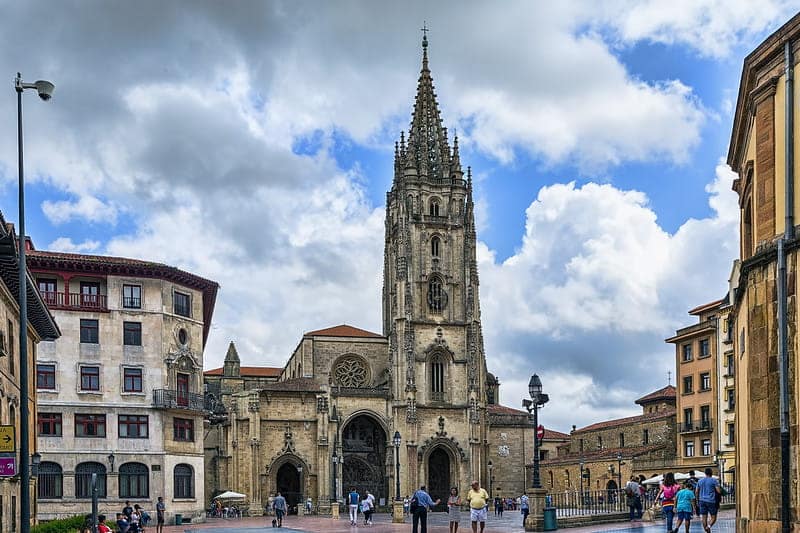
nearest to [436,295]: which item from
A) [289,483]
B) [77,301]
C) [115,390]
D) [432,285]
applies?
[432,285]

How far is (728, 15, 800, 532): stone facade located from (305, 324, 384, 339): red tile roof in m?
74.3

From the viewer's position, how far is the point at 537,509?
34438 mm

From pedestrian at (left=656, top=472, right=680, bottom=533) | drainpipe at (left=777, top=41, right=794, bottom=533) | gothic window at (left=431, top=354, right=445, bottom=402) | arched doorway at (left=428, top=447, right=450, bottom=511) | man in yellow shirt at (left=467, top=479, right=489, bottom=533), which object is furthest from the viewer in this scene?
gothic window at (left=431, top=354, right=445, bottom=402)

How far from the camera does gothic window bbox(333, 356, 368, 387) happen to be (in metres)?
94.2

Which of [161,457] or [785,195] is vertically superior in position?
[785,195]

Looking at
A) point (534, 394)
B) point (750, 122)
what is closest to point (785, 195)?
point (750, 122)

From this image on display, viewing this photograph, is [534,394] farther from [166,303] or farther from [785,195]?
[166,303]

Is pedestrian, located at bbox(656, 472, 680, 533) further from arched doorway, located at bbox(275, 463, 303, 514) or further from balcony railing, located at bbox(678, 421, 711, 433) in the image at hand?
arched doorway, located at bbox(275, 463, 303, 514)

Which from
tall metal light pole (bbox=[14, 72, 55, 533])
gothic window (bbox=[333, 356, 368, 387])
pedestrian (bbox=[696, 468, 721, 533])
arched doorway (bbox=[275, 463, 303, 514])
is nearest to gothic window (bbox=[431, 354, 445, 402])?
gothic window (bbox=[333, 356, 368, 387])

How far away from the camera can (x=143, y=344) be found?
185 ft

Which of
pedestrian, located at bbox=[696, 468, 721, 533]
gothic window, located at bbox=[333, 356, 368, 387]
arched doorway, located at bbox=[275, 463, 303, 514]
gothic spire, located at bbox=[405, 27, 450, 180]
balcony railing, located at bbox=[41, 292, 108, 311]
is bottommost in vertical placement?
arched doorway, located at bbox=[275, 463, 303, 514]

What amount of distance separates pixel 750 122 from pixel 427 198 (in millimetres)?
72053

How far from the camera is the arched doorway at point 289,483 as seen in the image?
84.6 meters

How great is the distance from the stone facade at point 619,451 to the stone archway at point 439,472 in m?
9.09
